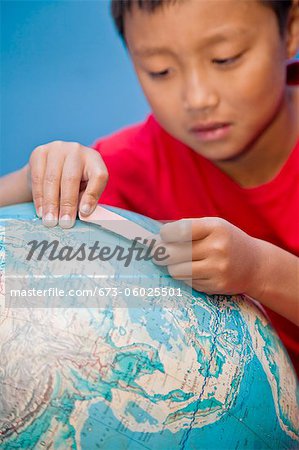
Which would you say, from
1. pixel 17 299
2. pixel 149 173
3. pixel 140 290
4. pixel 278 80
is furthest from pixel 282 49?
pixel 17 299

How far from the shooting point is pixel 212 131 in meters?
1.25

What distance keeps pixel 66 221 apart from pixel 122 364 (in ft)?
0.83

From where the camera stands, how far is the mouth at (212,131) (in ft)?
4.06

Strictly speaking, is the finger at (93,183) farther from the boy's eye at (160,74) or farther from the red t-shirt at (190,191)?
the red t-shirt at (190,191)

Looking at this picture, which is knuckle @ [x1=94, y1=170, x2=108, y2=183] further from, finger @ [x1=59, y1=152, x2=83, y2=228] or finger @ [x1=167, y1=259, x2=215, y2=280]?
finger @ [x1=167, y1=259, x2=215, y2=280]

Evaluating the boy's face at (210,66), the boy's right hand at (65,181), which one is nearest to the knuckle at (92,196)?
the boy's right hand at (65,181)

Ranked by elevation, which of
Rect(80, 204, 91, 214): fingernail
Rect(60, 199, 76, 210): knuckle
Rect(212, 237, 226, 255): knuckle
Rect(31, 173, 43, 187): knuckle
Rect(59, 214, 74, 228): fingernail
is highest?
Rect(31, 173, 43, 187): knuckle

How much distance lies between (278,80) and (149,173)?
403mm

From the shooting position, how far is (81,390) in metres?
0.88

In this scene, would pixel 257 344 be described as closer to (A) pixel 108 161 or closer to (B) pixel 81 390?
(B) pixel 81 390

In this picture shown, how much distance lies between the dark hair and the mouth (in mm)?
190

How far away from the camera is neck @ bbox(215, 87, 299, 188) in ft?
4.76

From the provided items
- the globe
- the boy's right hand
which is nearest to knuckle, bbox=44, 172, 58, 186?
the boy's right hand

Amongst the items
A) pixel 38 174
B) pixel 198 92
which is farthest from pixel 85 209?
pixel 198 92
